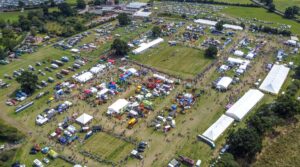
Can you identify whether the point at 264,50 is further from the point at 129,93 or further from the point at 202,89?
the point at 129,93

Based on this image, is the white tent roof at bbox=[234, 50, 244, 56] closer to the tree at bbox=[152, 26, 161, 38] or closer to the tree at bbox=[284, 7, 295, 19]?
the tree at bbox=[152, 26, 161, 38]

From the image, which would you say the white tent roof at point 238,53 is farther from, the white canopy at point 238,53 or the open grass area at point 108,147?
the open grass area at point 108,147

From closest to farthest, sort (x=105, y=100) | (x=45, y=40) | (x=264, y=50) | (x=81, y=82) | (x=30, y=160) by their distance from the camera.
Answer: (x=30, y=160) < (x=105, y=100) < (x=81, y=82) < (x=264, y=50) < (x=45, y=40)

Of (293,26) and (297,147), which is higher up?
(293,26)

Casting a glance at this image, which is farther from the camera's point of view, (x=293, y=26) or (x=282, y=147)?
(x=293, y=26)

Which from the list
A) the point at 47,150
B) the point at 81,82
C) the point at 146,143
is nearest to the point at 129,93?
the point at 81,82

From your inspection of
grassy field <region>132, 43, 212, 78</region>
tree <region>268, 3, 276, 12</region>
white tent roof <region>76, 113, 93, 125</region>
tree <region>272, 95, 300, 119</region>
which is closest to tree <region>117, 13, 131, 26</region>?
grassy field <region>132, 43, 212, 78</region>

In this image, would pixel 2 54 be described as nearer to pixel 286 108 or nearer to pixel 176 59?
pixel 176 59
